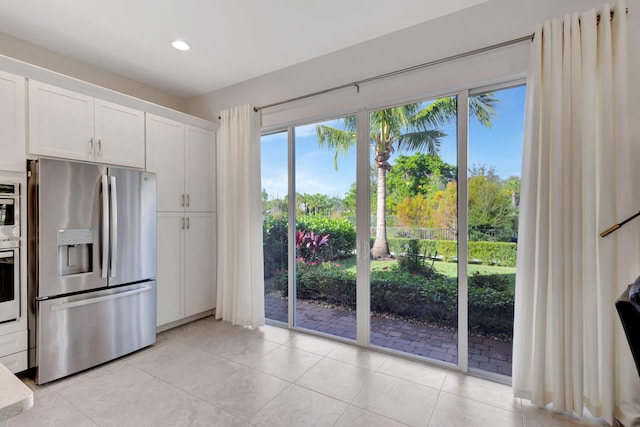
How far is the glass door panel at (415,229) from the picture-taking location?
2.40m

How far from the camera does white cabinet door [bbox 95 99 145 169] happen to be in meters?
2.56

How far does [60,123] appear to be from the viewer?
2.31 m

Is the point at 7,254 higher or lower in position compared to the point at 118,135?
lower

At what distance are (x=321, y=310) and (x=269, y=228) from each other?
1105mm

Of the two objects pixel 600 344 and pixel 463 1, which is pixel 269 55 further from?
pixel 600 344

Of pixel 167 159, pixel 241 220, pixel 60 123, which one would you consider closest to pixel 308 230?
pixel 241 220

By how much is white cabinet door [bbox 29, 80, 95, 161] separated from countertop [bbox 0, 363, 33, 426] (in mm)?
2190

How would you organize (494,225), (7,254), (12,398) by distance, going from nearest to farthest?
(12,398) → (7,254) → (494,225)


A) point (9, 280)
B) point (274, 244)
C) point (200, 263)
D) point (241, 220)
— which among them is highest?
point (241, 220)

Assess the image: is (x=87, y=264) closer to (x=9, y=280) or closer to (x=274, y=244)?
(x=9, y=280)

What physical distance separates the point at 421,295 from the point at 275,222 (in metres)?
1.75

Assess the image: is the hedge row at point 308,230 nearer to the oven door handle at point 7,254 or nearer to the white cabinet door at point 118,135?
the white cabinet door at point 118,135

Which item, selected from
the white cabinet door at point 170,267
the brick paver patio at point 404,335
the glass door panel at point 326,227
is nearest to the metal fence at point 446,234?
the glass door panel at point 326,227

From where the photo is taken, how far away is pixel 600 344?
68.4 inches
